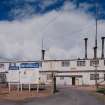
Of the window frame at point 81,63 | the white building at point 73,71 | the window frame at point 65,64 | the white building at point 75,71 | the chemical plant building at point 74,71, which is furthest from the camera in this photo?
the window frame at point 65,64

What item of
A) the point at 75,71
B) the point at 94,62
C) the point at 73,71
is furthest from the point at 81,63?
the point at 94,62

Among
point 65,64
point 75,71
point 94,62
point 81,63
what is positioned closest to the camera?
point 94,62

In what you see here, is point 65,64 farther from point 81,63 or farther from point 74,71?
point 81,63

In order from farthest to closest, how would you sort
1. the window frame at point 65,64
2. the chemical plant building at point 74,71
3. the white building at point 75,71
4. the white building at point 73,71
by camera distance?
1. the window frame at point 65,64
2. the white building at point 75,71
3. the white building at point 73,71
4. the chemical plant building at point 74,71

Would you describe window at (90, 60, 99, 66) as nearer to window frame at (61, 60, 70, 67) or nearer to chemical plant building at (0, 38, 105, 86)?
chemical plant building at (0, 38, 105, 86)

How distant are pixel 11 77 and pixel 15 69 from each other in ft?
4.42

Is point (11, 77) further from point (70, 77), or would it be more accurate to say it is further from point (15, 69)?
point (70, 77)

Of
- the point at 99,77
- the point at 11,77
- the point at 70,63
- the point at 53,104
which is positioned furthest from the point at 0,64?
the point at 53,104

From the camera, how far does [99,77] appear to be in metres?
74.0

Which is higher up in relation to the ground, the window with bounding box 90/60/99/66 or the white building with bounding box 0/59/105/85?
the window with bounding box 90/60/99/66

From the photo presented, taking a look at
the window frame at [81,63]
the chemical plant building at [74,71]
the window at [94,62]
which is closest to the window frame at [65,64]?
the chemical plant building at [74,71]

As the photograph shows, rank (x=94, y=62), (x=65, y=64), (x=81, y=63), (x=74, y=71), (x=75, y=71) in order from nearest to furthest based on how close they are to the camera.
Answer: (x=94, y=62) → (x=81, y=63) → (x=75, y=71) → (x=74, y=71) → (x=65, y=64)

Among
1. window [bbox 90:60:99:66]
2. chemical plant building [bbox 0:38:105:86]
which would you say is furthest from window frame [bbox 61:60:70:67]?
window [bbox 90:60:99:66]

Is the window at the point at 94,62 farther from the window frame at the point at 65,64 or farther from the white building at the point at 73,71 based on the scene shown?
the window frame at the point at 65,64
